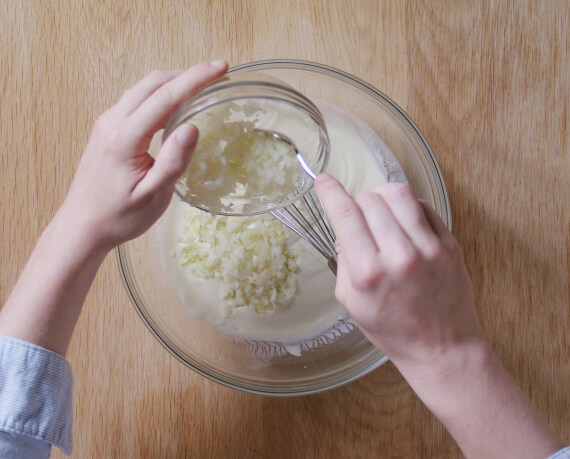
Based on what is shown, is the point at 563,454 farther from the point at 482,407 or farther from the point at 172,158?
the point at 172,158

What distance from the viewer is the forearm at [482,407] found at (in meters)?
0.68

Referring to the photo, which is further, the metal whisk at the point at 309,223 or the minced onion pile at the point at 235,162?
the metal whisk at the point at 309,223

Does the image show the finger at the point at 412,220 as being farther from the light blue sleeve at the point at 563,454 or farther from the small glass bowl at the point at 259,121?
the light blue sleeve at the point at 563,454

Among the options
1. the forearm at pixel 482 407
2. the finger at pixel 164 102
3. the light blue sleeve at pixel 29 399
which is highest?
the finger at pixel 164 102

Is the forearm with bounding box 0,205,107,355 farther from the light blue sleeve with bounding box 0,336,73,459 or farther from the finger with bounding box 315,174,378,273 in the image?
the finger with bounding box 315,174,378,273

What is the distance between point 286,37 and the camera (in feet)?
3.15

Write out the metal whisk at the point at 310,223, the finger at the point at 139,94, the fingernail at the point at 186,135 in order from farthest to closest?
the metal whisk at the point at 310,223 → the finger at the point at 139,94 → the fingernail at the point at 186,135

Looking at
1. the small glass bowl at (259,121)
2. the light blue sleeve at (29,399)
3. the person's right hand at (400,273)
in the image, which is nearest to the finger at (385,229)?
the person's right hand at (400,273)

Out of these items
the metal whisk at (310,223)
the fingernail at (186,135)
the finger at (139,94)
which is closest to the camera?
the fingernail at (186,135)

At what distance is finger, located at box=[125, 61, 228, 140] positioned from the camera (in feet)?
2.11

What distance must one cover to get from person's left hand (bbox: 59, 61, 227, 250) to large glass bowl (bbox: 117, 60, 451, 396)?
0.20 metres

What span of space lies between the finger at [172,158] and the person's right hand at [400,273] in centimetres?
17

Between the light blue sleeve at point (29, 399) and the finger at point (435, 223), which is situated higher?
the finger at point (435, 223)

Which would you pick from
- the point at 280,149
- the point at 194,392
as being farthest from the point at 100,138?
the point at 194,392
